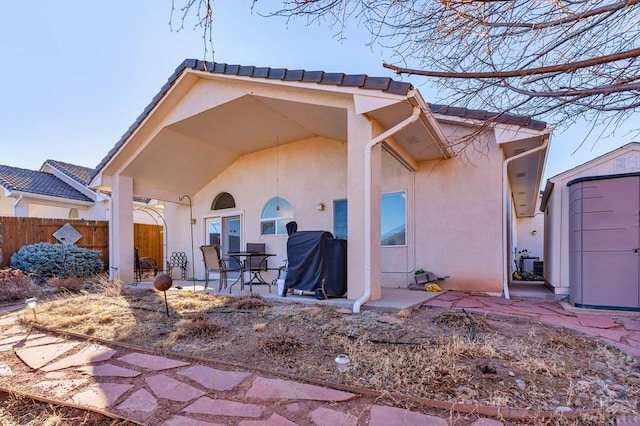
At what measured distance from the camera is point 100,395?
97.0 inches

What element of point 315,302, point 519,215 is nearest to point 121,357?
point 315,302

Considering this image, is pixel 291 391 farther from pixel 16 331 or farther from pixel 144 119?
pixel 144 119

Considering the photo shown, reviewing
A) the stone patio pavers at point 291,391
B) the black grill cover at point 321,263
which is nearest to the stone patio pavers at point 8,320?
the black grill cover at point 321,263

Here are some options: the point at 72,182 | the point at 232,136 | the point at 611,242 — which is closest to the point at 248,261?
the point at 232,136

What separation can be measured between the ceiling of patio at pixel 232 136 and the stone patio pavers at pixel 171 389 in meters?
4.14

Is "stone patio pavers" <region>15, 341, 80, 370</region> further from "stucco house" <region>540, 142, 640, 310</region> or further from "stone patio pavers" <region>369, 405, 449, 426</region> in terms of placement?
"stucco house" <region>540, 142, 640, 310</region>

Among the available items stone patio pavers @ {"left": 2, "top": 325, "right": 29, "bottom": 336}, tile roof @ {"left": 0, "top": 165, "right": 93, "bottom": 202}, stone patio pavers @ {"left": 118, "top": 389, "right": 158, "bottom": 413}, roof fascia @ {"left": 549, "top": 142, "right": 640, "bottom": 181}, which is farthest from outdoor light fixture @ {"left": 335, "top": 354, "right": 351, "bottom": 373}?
tile roof @ {"left": 0, "top": 165, "right": 93, "bottom": 202}

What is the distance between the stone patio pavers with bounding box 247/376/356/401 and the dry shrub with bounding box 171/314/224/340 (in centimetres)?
140

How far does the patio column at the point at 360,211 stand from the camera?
5125 mm

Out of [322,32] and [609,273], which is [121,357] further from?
[609,273]

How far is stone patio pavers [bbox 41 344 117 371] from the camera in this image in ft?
10.1

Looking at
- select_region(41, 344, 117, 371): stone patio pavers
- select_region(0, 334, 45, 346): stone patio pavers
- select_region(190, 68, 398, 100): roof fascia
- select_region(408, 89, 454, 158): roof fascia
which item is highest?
select_region(190, 68, 398, 100): roof fascia

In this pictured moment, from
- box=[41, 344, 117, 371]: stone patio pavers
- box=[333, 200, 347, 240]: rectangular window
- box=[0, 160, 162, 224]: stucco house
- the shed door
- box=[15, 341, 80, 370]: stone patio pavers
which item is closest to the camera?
box=[41, 344, 117, 371]: stone patio pavers

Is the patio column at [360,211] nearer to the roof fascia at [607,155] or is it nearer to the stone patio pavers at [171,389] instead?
the stone patio pavers at [171,389]
